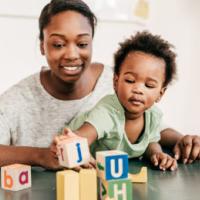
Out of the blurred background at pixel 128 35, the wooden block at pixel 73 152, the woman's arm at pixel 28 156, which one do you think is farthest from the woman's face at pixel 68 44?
the blurred background at pixel 128 35

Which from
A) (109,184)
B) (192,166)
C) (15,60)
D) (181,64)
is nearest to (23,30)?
(15,60)

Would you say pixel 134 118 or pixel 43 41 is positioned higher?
pixel 43 41

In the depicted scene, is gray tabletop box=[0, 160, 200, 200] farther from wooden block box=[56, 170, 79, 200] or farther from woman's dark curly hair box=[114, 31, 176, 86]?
woman's dark curly hair box=[114, 31, 176, 86]

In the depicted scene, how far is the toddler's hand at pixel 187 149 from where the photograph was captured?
97 cm

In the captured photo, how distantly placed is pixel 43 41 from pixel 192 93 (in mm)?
1319

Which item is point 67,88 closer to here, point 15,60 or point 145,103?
point 145,103

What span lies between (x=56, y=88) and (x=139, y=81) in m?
0.22

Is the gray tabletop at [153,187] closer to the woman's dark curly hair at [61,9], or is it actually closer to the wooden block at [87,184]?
the wooden block at [87,184]

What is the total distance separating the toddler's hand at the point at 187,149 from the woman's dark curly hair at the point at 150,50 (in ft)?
0.43

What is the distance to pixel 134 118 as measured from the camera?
98cm

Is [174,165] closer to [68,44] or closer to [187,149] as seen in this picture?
[187,149]

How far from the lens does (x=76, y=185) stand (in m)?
0.65

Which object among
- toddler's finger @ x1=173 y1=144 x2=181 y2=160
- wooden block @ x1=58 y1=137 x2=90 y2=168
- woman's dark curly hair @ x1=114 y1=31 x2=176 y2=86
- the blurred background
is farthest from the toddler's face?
the blurred background

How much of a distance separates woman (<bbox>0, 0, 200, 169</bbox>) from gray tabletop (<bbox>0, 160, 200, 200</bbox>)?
0.49 ft
